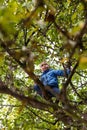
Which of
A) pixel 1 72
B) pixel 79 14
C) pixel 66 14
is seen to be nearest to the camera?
pixel 79 14

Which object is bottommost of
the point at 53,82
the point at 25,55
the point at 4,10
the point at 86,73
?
the point at 25,55

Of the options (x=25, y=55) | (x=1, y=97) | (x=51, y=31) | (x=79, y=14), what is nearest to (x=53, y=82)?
(x=51, y=31)

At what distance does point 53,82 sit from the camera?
272 inches

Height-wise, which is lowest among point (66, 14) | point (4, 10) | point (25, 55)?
point (25, 55)

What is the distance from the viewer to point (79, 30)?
161cm

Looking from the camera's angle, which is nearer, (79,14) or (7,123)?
(79,14)

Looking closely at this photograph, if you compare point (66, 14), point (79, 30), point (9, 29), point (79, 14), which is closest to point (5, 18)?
point (9, 29)

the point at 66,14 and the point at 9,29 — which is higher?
the point at 66,14

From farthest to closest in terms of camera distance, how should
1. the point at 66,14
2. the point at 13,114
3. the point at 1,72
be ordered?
the point at 13,114
the point at 1,72
the point at 66,14

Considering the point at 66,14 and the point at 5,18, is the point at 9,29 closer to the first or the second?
the point at 5,18

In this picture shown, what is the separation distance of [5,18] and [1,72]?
226 inches

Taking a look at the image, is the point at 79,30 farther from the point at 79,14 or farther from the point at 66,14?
the point at 66,14

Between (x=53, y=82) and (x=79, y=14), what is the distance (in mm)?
1613

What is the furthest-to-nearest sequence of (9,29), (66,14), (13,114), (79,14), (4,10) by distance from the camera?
(13,114) → (66,14) → (79,14) → (4,10) → (9,29)
